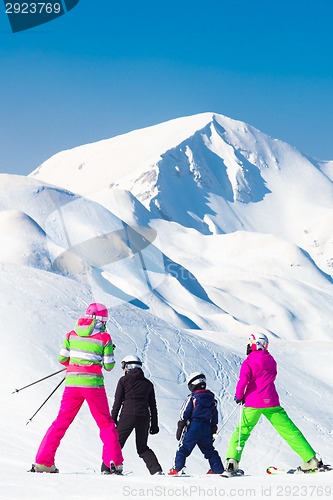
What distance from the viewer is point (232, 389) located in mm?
22297

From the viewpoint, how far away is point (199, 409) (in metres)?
9.58

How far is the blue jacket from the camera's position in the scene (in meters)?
9.57

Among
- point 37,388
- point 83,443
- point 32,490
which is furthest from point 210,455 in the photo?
point 37,388

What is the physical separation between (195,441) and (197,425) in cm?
22

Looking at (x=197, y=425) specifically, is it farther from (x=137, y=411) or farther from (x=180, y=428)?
(x=137, y=411)

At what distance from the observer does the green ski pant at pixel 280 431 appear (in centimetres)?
845

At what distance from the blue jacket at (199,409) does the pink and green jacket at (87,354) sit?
174cm

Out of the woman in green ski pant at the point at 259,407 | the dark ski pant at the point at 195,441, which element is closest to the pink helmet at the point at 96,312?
the woman in green ski pant at the point at 259,407

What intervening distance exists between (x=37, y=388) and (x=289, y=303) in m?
82.1

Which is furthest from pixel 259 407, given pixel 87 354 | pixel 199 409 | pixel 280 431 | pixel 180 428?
pixel 87 354

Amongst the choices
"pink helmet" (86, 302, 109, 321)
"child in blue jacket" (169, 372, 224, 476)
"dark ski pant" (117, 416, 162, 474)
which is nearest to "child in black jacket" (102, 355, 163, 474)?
"dark ski pant" (117, 416, 162, 474)

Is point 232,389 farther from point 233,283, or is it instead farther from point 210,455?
point 233,283

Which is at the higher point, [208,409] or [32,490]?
[32,490]

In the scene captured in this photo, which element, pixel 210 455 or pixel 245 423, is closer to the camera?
pixel 245 423
